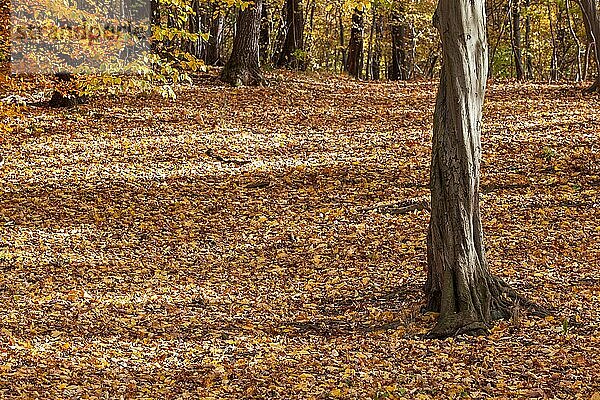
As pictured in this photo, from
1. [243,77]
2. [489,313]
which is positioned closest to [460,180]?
[489,313]

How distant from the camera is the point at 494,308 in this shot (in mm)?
6516

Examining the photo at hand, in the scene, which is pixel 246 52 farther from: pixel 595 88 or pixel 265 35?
pixel 595 88

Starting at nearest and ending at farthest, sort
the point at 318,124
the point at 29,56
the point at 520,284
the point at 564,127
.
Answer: the point at 520,284 → the point at 29,56 → the point at 564,127 → the point at 318,124

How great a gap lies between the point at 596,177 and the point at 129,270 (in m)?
6.55

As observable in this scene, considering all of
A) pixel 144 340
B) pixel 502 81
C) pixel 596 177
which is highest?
pixel 502 81

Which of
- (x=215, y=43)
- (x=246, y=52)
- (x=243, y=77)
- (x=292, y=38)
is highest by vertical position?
(x=292, y=38)

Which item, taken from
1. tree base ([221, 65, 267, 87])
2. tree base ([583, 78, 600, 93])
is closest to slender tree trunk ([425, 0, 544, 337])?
tree base ([583, 78, 600, 93])

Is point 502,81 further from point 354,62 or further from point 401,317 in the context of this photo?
point 401,317

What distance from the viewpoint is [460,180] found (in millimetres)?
6242

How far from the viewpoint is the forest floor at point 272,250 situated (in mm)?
5770

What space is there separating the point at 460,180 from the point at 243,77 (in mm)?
11806

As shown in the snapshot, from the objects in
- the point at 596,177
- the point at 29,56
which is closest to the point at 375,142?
the point at 596,177

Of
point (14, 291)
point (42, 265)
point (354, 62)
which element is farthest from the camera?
point (354, 62)

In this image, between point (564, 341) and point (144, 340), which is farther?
point (144, 340)
